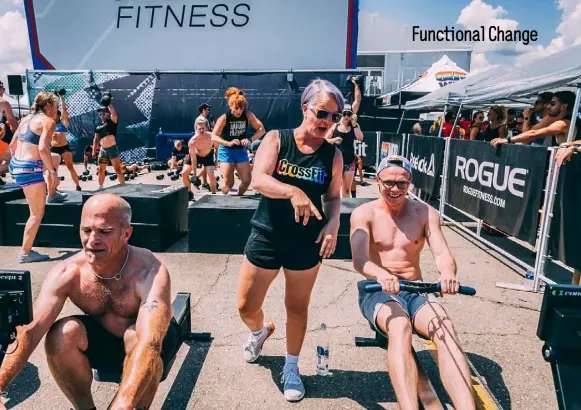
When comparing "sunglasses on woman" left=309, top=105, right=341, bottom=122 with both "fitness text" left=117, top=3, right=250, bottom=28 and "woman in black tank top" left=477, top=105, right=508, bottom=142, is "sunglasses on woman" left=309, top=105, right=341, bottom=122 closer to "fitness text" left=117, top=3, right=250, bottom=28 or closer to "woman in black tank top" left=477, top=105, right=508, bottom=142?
"woman in black tank top" left=477, top=105, right=508, bottom=142

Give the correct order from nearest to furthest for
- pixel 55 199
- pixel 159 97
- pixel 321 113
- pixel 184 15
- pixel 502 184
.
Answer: pixel 321 113, pixel 502 184, pixel 55 199, pixel 159 97, pixel 184 15

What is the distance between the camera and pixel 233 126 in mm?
6766

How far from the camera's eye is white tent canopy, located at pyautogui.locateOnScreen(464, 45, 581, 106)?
5758 mm

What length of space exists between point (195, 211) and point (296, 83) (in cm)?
1163

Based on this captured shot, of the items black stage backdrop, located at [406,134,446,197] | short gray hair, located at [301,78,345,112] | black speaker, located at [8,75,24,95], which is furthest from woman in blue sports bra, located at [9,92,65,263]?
black speaker, located at [8,75,24,95]

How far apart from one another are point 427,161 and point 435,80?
13.1m

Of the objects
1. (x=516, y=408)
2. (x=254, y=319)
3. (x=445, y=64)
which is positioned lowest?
(x=516, y=408)

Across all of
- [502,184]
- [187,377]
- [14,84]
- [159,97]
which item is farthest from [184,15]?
[187,377]

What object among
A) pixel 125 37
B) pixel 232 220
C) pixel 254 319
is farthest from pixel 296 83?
pixel 254 319

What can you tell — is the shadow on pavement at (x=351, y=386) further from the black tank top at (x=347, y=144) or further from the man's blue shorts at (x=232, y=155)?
the black tank top at (x=347, y=144)

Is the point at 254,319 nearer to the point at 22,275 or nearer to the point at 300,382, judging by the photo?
the point at 300,382

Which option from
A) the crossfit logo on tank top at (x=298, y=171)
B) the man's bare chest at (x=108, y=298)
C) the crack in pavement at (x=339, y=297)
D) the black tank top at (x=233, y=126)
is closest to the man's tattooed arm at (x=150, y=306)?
the man's bare chest at (x=108, y=298)

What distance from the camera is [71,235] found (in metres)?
6.04

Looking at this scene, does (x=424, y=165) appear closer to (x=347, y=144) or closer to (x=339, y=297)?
(x=347, y=144)
